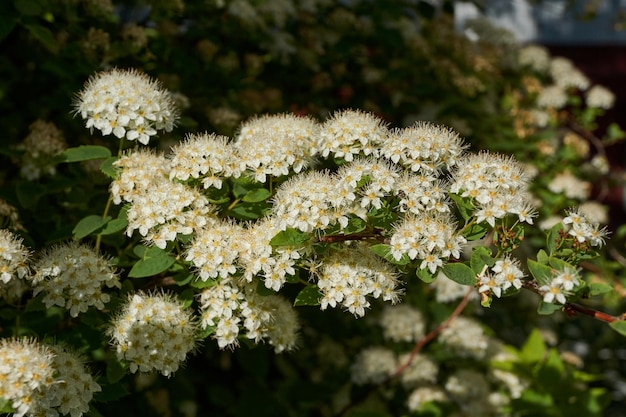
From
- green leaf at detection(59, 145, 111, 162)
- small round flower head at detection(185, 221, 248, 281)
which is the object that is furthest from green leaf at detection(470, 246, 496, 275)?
green leaf at detection(59, 145, 111, 162)

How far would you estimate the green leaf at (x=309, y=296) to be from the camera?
5.32ft

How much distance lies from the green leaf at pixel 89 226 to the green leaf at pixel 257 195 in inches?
14.0

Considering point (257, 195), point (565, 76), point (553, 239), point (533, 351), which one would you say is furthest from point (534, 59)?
point (257, 195)

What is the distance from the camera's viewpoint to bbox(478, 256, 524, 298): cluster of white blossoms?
4.81 ft

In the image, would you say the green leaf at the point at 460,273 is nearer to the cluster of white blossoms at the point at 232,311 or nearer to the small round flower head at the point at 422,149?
the small round flower head at the point at 422,149

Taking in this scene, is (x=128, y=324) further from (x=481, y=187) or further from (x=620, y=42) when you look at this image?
(x=620, y=42)

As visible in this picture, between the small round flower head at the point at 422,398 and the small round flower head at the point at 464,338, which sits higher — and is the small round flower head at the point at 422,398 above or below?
below

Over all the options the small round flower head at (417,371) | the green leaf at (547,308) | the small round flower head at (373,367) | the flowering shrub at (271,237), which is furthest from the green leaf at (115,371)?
the small round flower head at (417,371)

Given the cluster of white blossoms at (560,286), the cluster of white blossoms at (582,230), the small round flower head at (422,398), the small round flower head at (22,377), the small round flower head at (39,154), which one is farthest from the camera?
the small round flower head at (422,398)

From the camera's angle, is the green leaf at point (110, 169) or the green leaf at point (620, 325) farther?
the green leaf at point (110, 169)

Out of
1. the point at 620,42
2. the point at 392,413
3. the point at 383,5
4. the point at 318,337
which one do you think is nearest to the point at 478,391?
the point at 392,413

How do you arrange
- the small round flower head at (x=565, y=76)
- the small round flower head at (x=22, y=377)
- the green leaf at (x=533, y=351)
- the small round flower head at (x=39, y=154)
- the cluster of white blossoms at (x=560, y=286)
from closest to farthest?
1. the small round flower head at (x=22, y=377)
2. the cluster of white blossoms at (x=560, y=286)
3. the small round flower head at (x=39, y=154)
4. the green leaf at (x=533, y=351)
5. the small round flower head at (x=565, y=76)

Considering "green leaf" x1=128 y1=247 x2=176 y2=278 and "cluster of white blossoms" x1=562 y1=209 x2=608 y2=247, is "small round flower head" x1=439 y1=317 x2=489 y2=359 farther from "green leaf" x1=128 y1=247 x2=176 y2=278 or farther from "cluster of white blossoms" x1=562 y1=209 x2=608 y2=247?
"green leaf" x1=128 y1=247 x2=176 y2=278

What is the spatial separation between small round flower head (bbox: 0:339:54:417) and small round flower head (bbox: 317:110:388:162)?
75 cm
